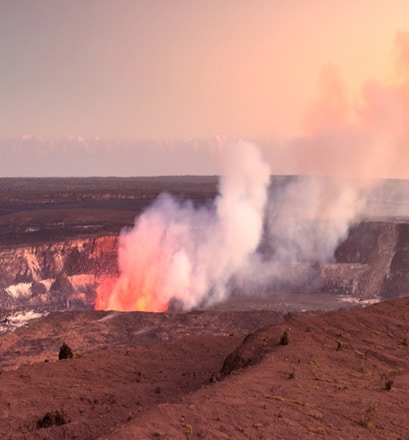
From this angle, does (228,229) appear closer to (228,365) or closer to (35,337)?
(35,337)

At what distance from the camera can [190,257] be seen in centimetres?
9562

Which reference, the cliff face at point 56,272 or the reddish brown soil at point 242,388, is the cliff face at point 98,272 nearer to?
the cliff face at point 56,272

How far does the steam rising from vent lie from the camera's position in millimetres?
89250

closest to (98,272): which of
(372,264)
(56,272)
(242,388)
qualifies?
(56,272)

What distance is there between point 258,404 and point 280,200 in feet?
483

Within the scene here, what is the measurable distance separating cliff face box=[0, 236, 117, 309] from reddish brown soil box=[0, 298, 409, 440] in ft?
171

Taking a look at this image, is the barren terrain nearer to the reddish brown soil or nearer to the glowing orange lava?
the reddish brown soil

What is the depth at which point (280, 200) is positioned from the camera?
166 meters

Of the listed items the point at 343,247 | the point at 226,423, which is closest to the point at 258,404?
the point at 226,423

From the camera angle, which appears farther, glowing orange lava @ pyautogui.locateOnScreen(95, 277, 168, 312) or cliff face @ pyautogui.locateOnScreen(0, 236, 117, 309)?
cliff face @ pyautogui.locateOnScreen(0, 236, 117, 309)

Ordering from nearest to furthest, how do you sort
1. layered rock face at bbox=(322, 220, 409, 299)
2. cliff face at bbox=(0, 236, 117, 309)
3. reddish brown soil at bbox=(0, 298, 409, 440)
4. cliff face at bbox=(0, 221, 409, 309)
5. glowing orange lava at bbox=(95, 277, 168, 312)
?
reddish brown soil at bbox=(0, 298, 409, 440)
glowing orange lava at bbox=(95, 277, 168, 312)
cliff face at bbox=(0, 236, 117, 309)
cliff face at bbox=(0, 221, 409, 309)
layered rock face at bbox=(322, 220, 409, 299)

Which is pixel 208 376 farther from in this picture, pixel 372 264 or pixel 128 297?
pixel 372 264

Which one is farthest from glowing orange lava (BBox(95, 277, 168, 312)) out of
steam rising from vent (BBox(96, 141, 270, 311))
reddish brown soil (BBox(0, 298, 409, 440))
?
reddish brown soil (BBox(0, 298, 409, 440))

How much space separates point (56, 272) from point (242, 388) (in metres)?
79.5
